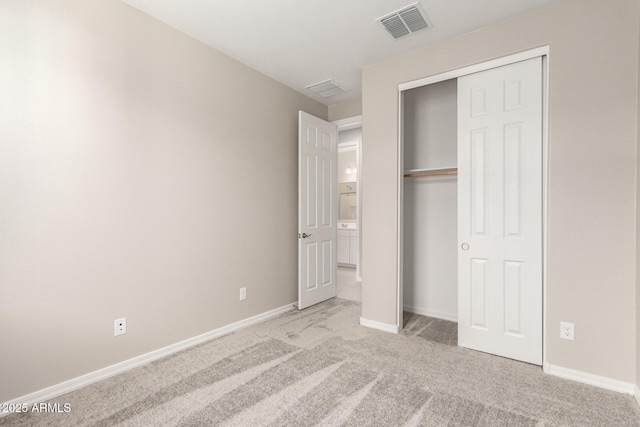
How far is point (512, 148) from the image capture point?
2490 millimetres

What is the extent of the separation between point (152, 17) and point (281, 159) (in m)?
1.76

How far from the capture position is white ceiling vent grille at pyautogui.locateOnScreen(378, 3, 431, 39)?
2348 mm

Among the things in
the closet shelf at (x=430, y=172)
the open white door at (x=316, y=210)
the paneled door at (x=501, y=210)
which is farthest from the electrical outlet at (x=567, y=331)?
the open white door at (x=316, y=210)

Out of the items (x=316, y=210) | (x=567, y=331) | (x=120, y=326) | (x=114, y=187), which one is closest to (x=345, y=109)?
(x=316, y=210)

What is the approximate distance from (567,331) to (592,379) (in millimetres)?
324

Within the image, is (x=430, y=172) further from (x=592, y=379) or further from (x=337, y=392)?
(x=337, y=392)

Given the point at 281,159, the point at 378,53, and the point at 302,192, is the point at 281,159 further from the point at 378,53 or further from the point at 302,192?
the point at 378,53

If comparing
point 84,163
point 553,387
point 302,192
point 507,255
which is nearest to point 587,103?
point 507,255

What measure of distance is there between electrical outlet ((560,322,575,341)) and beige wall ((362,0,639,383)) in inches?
1.1

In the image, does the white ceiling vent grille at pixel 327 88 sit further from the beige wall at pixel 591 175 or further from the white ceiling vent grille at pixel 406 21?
the beige wall at pixel 591 175

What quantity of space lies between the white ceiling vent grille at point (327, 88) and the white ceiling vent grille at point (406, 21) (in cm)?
111

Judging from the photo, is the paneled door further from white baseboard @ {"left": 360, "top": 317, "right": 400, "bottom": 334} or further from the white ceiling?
white baseboard @ {"left": 360, "top": 317, "right": 400, "bottom": 334}

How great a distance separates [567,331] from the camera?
2197 mm

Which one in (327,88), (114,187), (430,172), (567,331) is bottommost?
(567,331)
